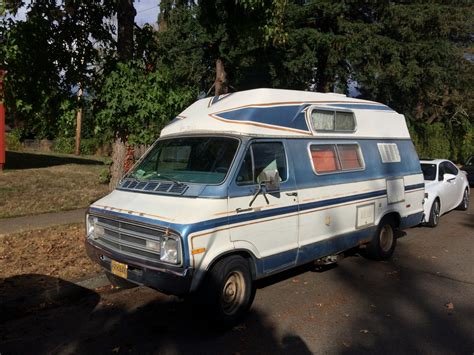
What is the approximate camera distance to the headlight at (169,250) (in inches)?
165

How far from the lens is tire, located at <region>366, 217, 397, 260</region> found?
7.02m

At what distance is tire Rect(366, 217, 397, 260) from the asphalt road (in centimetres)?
Result: 49

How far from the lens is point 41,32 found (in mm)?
6594

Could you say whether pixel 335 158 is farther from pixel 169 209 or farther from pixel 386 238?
pixel 169 209

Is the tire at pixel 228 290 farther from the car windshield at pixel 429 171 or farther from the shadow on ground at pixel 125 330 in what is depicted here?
the car windshield at pixel 429 171

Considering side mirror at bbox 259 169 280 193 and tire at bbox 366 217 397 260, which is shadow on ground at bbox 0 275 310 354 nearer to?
side mirror at bbox 259 169 280 193

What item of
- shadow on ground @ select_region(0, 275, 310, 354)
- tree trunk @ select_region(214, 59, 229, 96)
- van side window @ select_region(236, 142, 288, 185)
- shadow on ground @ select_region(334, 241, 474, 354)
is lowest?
shadow on ground @ select_region(0, 275, 310, 354)

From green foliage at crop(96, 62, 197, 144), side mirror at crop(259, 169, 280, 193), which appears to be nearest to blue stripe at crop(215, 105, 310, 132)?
side mirror at crop(259, 169, 280, 193)

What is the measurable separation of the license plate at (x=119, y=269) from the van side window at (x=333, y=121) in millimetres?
3037

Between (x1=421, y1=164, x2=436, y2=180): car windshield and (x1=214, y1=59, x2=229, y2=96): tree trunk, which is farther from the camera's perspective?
(x1=214, y1=59, x2=229, y2=96): tree trunk

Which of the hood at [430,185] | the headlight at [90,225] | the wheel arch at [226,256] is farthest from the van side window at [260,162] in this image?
the hood at [430,185]

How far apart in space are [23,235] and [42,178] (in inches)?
263

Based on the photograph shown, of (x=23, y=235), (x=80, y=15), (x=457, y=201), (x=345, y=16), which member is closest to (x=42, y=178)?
(x=23, y=235)

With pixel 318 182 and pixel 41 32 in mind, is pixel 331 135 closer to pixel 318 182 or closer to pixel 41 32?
pixel 318 182
